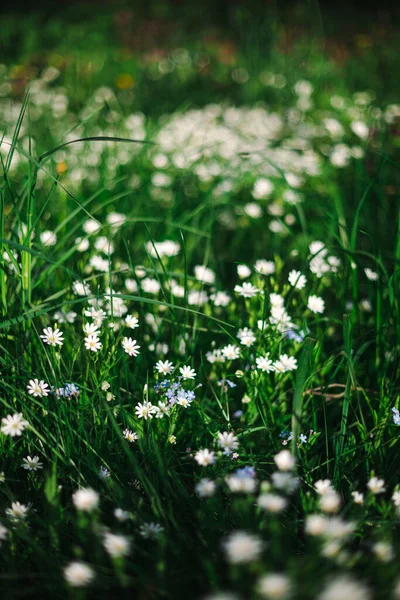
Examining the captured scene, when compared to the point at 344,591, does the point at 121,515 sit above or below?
above

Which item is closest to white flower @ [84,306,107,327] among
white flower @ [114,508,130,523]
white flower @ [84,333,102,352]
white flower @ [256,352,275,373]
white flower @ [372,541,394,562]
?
white flower @ [84,333,102,352]

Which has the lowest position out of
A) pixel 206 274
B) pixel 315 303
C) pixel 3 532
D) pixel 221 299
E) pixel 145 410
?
pixel 3 532

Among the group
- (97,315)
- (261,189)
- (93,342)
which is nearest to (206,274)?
(97,315)

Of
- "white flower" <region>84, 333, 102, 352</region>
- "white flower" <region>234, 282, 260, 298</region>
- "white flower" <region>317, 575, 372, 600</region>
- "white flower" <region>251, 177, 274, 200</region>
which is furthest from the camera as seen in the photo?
"white flower" <region>251, 177, 274, 200</region>

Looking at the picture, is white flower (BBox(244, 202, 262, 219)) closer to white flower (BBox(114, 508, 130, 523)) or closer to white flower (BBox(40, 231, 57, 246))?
white flower (BBox(40, 231, 57, 246))

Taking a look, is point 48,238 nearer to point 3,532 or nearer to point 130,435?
point 130,435

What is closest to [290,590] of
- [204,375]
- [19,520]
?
[19,520]
